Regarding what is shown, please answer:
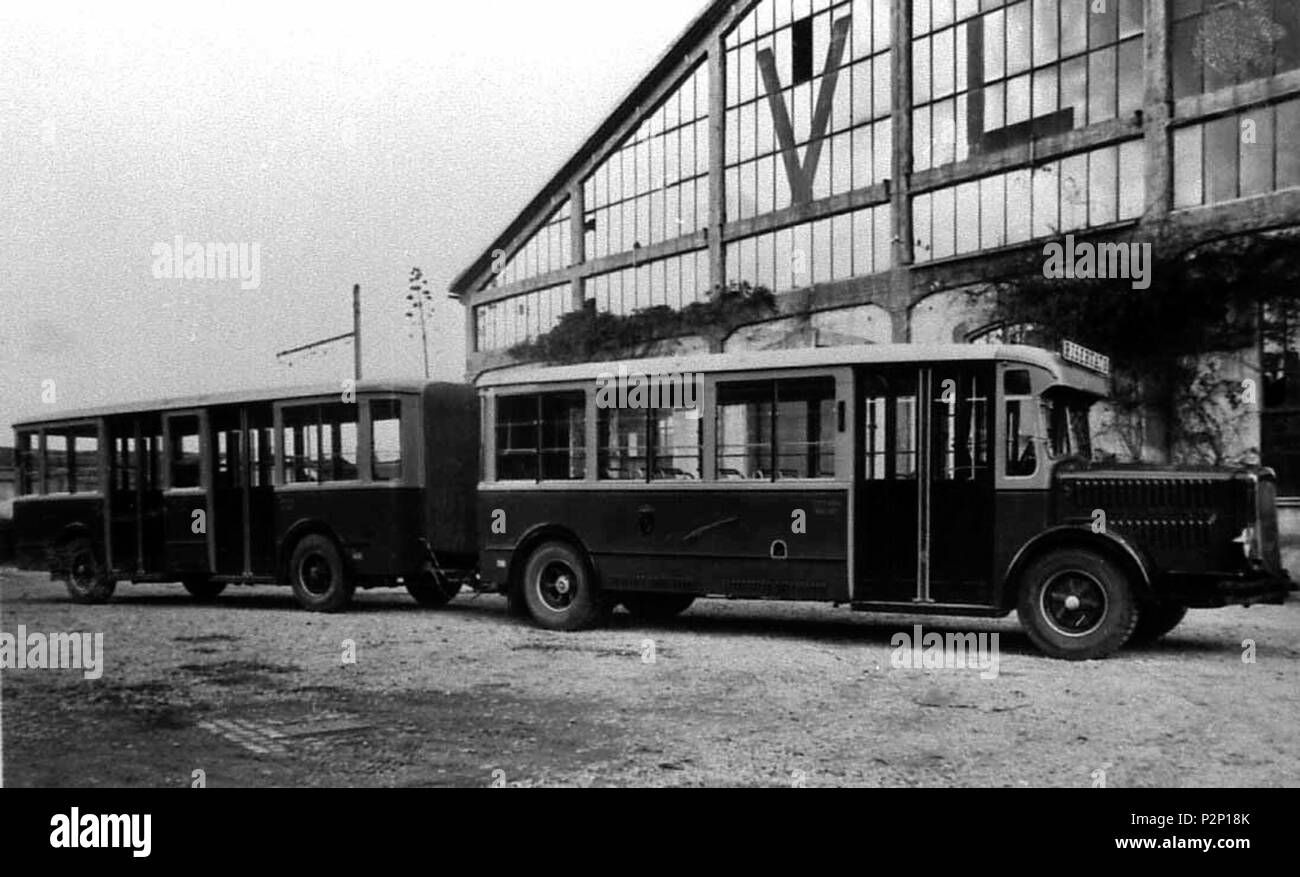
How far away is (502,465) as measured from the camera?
12070 millimetres

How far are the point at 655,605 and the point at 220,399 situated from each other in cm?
550

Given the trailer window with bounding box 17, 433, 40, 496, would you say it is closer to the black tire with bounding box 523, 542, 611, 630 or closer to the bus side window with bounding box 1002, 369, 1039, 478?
the black tire with bounding box 523, 542, 611, 630

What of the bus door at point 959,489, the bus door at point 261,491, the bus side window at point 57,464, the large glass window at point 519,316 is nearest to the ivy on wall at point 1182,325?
the bus door at point 959,489

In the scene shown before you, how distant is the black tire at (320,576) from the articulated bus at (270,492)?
0.01 m

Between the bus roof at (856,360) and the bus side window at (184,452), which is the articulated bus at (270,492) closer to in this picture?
the bus side window at (184,452)

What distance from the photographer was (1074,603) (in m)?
9.12

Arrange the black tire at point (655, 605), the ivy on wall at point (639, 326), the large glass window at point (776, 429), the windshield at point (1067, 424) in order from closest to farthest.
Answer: the windshield at point (1067, 424)
the large glass window at point (776, 429)
the black tire at point (655, 605)
the ivy on wall at point (639, 326)

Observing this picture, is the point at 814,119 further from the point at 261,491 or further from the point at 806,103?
the point at 261,491

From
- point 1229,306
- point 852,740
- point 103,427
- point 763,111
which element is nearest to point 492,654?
point 852,740

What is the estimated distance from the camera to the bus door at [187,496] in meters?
14.2

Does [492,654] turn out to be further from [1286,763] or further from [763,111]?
[763,111]

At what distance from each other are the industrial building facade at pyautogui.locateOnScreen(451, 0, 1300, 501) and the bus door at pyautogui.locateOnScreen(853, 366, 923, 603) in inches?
465

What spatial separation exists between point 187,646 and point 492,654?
8.66ft

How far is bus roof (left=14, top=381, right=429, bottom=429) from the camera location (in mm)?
13094
